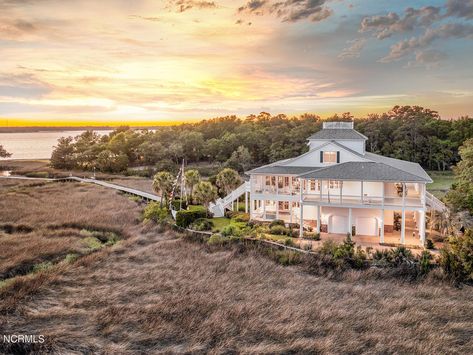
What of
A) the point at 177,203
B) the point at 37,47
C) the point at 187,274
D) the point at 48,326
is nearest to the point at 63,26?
the point at 37,47

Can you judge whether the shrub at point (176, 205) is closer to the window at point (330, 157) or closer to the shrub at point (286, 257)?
the window at point (330, 157)

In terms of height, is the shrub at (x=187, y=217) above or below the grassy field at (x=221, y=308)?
above

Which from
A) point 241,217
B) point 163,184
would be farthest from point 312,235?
point 163,184

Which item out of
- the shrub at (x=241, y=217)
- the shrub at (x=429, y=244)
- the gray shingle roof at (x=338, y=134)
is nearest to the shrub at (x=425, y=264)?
the shrub at (x=429, y=244)

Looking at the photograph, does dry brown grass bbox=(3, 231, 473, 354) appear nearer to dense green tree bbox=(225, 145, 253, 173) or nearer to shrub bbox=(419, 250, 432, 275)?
shrub bbox=(419, 250, 432, 275)

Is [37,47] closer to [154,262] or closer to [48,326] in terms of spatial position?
[154,262]
